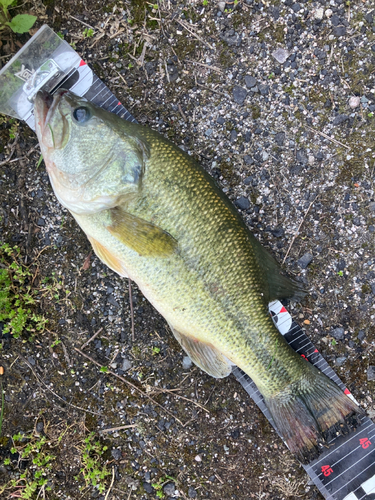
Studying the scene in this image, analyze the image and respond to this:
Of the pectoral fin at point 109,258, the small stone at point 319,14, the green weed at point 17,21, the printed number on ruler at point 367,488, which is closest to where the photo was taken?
the pectoral fin at point 109,258

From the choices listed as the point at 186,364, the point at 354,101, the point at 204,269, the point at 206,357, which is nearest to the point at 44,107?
the point at 204,269

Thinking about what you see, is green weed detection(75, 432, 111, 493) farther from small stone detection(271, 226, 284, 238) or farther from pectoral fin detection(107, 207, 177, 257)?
small stone detection(271, 226, 284, 238)

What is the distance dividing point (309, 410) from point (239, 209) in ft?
5.67

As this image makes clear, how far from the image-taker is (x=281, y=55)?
2.97m

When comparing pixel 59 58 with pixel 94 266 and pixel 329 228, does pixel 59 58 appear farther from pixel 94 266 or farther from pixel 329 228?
pixel 329 228

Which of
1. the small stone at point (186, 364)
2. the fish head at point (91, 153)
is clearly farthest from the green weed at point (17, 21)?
the small stone at point (186, 364)

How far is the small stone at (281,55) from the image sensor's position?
2965 mm

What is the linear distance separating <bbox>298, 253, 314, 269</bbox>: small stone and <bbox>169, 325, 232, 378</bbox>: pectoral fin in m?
1.08

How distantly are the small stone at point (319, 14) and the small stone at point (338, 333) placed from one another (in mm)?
2699

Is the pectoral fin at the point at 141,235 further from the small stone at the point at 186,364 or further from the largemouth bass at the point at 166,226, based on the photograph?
the small stone at the point at 186,364

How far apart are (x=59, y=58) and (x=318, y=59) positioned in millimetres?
2207

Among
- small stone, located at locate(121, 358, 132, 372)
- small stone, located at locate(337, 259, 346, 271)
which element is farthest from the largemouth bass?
small stone, located at locate(337, 259, 346, 271)

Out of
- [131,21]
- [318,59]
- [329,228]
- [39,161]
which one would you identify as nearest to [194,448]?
[329,228]

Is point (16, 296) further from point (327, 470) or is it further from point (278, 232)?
point (327, 470)
